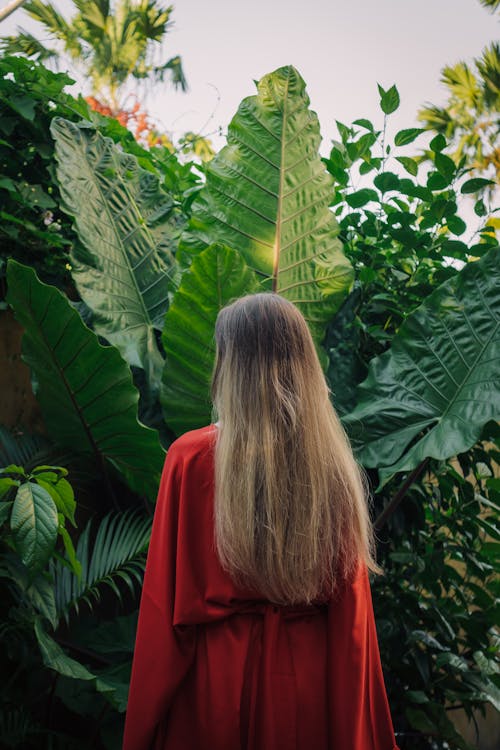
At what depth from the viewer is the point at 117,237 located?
2.38m

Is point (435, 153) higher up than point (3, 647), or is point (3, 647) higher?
point (435, 153)

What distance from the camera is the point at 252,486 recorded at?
1.34 m

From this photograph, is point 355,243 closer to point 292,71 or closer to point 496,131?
point 292,71

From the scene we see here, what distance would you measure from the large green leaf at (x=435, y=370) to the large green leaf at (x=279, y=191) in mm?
318

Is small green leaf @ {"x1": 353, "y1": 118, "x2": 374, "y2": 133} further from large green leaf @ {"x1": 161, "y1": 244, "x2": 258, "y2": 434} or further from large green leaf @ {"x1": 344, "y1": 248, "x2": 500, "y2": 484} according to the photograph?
large green leaf @ {"x1": 161, "y1": 244, "x2": 258, "y2": 434}

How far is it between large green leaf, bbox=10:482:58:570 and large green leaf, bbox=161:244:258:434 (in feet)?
2.49

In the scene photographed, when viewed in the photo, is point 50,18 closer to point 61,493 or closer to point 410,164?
point 410,164

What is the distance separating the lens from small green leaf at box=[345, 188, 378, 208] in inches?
97.7

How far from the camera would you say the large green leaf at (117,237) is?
7.27ft

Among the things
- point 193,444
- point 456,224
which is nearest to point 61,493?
point 193,444

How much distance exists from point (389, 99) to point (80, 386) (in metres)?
1.52

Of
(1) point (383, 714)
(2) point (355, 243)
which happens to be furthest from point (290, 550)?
(2) point (355, 243)

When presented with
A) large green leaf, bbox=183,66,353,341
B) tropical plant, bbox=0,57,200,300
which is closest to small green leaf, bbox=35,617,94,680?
tropical plant, bbox=0,57,200,300

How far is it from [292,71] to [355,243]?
28.8 inches
